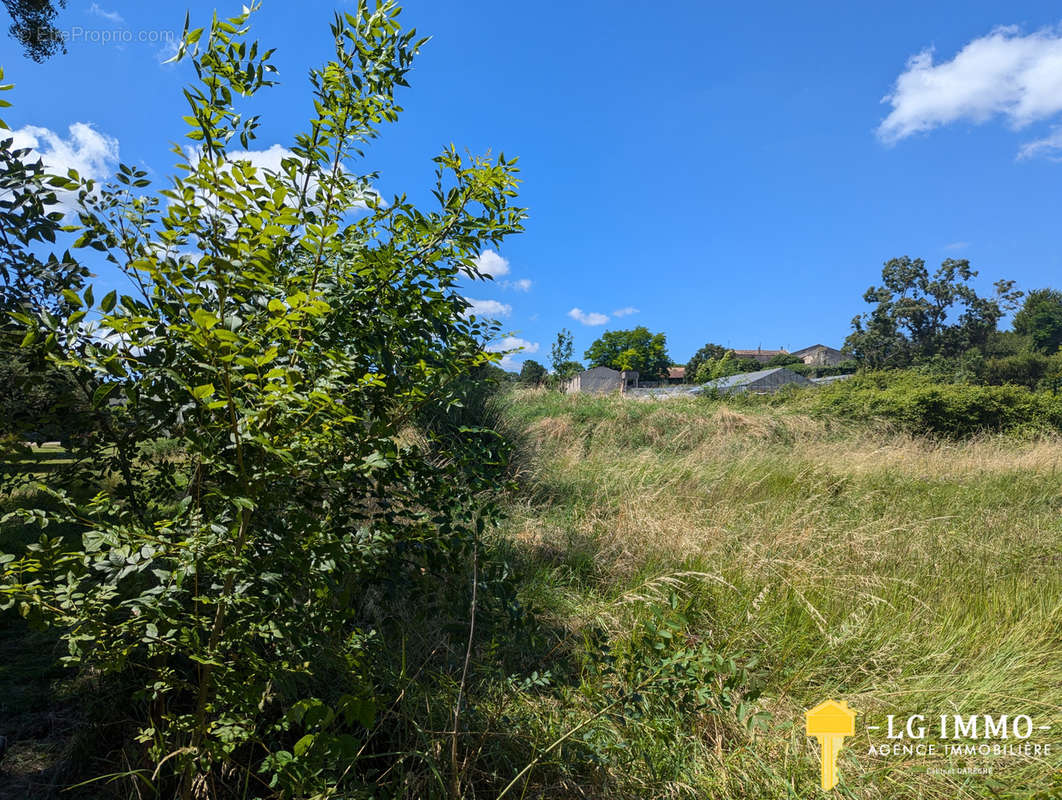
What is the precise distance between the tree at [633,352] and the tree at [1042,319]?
32.1 meters

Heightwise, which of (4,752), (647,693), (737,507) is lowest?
(4,752)

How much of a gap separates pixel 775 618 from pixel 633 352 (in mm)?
59178

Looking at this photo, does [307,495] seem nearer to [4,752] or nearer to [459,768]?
[459,768]

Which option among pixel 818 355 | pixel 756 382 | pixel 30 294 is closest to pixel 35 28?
pixel 30 294

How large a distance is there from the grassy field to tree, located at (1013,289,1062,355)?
57784mm

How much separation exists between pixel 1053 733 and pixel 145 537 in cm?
299

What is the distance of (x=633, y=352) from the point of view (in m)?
60.6

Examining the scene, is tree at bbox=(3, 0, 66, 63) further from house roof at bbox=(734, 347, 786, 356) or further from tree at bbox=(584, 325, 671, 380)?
house roof at bbox=(734, 347, 786, 356)

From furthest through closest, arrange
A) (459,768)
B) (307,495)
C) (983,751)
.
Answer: (983,751) < (459,768) < (307,495)

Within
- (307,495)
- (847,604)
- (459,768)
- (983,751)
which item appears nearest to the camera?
(307,495)

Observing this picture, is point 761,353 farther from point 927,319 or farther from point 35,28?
point 35,28

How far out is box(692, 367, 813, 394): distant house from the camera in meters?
14.1

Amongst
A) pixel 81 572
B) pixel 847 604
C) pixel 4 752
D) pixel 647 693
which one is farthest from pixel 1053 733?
pixel 4 752

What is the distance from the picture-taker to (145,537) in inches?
46.3
